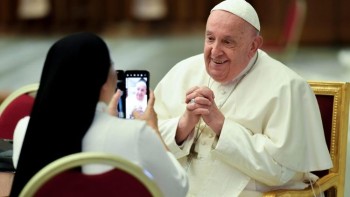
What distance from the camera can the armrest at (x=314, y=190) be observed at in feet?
11.7

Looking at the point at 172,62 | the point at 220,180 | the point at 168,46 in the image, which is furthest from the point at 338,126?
the point at 168,46

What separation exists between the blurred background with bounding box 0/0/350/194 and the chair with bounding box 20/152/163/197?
714cm

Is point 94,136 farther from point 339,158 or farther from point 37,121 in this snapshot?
point 339,158

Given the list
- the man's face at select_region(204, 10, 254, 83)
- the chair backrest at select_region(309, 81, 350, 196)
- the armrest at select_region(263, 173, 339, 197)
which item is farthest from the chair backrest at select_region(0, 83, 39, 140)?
the chair backrest at select_region(309, 81, 350, 196)

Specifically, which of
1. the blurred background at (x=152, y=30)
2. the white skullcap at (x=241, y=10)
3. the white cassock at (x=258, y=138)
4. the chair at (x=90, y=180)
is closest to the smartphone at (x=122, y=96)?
the white cassock at (x=258, y=138)

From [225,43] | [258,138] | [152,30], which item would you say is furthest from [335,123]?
[152,30]

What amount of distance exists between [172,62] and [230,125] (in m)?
7.18

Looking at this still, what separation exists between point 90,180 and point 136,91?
95 cm

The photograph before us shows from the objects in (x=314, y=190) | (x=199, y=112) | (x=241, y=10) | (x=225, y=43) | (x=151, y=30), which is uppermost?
(x=241, y=10)

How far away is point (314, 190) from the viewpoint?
3729 millimetres

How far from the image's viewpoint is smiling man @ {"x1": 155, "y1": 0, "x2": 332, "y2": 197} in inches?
141

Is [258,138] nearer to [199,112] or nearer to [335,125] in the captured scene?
[199,112]

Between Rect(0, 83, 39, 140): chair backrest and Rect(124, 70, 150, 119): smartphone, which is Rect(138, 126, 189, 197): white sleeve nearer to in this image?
Rect(124, 70, 150, 119): smartphone

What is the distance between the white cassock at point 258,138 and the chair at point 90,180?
3.16 ft
